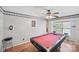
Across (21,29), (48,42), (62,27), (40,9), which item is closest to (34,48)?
(48,42)

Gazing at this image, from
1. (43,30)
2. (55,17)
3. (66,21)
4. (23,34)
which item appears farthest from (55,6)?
(23,34)

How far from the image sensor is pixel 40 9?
1.97 meters

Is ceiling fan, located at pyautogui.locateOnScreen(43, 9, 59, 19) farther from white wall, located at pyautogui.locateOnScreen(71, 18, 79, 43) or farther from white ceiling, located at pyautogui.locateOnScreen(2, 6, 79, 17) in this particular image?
white wall, located at pyautogui.locateOnScreen(71, 18, 79, 43)

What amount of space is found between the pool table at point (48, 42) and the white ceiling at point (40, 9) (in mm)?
522

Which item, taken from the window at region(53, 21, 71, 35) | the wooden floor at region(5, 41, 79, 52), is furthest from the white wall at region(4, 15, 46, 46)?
the window at region(53, 21, 71, 35)

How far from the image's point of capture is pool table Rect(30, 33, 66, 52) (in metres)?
1.73

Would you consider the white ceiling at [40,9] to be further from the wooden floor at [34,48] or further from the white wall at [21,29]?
the wooden floor at [34,48]

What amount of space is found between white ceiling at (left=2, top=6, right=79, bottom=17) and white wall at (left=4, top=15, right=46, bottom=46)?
160mm

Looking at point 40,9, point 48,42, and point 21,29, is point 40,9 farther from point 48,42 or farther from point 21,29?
point 48,42

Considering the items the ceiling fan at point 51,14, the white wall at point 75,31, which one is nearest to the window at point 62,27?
the white wall at point 75,31

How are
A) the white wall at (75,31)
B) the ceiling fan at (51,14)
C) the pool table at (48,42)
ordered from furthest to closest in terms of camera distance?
1. the ceiling fan at (51,14)
2. the white wall at (75,31)
3. the pool table at (48,42)

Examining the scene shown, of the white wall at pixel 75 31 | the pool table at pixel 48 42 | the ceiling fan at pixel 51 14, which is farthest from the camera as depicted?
the ceiling fan at pixel 51 14

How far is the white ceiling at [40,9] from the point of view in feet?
6.04
